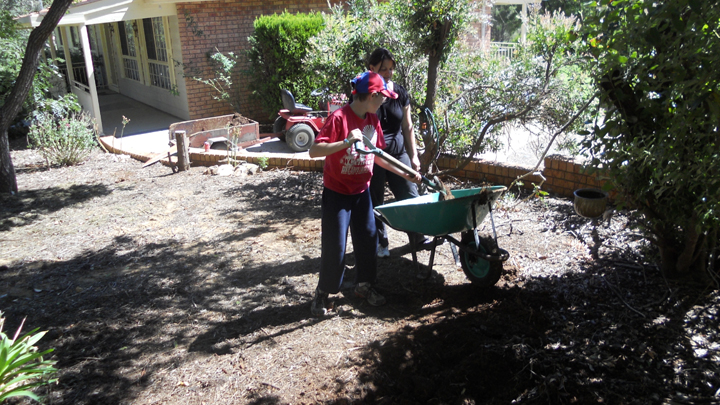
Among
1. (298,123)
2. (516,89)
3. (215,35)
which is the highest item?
(215,35)

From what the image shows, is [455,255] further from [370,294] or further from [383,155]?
[383,155]

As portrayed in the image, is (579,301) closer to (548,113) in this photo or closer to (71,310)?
(548,113)

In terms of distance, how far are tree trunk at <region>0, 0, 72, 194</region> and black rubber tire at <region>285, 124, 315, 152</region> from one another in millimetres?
3739

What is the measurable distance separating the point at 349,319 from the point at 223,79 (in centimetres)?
894

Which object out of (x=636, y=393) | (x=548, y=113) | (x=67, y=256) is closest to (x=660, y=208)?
(x=636, y=393)

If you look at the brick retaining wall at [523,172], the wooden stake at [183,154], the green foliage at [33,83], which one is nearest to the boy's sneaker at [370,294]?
the brick retaining wall at [523,172]

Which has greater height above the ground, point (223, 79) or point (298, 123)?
point (223, 79)

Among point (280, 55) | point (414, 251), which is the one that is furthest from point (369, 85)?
point (280, 55)

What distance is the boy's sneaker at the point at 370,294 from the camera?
12.7 feet

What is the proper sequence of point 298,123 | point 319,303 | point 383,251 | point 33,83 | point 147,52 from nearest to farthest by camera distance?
point 319,303 < point 383,251 < point 298,123 < point 33,83 < point 147,52

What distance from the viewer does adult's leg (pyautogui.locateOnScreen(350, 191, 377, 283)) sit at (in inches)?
145

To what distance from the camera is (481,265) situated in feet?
12.7

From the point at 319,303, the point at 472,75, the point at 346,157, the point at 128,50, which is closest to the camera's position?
the point at 346,157

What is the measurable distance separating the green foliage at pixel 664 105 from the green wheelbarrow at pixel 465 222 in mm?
826
